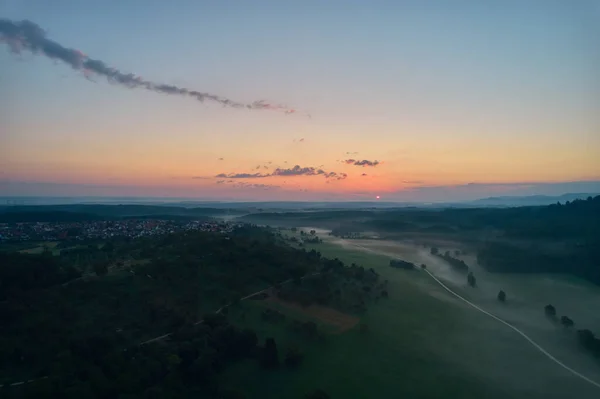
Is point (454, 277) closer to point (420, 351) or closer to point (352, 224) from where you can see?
point (420, 351)

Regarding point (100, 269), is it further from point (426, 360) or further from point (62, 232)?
point (62, 232)

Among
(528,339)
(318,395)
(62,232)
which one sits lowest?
(528,339)

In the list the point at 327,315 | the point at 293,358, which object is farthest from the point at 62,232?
the point at 293,358

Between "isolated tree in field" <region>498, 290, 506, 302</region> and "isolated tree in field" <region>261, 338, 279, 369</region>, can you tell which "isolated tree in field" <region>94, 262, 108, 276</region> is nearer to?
"isolated tree in field" <region>261, 338, 279, 369</region>

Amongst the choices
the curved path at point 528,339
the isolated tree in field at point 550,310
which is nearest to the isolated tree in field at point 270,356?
the curved path at point 528,339

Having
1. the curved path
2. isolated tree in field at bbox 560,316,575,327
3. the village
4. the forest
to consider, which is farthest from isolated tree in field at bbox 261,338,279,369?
the village

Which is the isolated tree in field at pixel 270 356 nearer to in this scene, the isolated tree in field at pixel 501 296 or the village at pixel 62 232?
the isolated tree in field at pixel 501 296

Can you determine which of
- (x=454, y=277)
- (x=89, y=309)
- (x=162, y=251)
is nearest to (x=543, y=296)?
(x=454, y=277)
